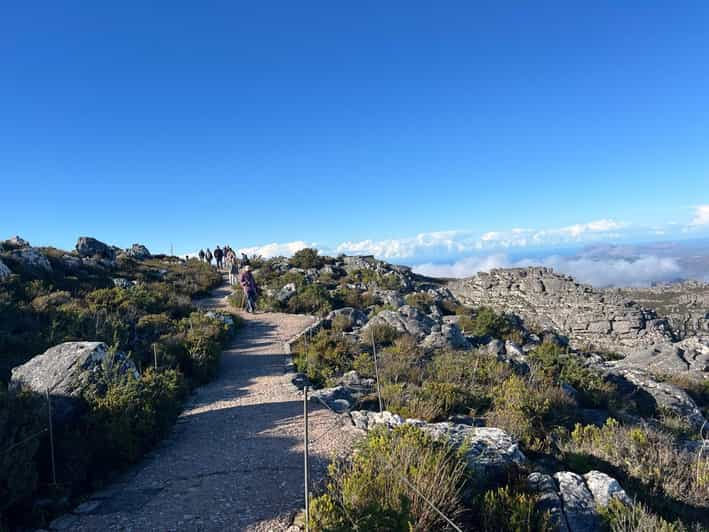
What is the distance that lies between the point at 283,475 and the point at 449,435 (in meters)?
2.24

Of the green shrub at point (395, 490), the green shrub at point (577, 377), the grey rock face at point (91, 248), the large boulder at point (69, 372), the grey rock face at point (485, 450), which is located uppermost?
the grey rock face at point (91, 248)

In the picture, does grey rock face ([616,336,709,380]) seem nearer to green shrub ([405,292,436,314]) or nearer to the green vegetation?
green shrub ([405,292,436,314])

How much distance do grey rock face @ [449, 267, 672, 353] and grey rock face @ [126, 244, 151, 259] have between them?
2955 centimetres

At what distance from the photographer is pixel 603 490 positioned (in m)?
4.29

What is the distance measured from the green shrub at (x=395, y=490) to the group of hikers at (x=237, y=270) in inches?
543

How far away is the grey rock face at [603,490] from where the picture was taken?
13.7 ft

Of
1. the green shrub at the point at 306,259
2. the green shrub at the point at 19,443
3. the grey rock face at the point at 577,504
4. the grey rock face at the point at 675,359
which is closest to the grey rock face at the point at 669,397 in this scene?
the grey rock face at the point at 675,359

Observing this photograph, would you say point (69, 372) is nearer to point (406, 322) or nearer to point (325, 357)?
point (325, 357)

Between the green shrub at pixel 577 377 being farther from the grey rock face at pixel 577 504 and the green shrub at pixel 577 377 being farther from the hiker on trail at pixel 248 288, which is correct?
the hiker on trail at pixel 248 288

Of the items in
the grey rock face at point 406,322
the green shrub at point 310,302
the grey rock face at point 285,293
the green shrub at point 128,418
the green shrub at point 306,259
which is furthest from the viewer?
the green shrub at point 306,259

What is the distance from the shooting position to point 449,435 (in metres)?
5.07

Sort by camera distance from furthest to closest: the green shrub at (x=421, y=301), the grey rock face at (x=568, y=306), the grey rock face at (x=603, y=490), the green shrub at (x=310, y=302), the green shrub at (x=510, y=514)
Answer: the green shrub at (x=421, y=301)
the grey rock face at (x=568, y=306)
the green shrub at (x=310, y=302)
the grey rock face at (x=603, y=490)
the green shrub at (x=510, y=514)

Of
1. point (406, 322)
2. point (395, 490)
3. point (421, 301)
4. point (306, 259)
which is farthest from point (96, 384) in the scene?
point (306, 259)

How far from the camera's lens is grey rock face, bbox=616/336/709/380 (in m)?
14.8
